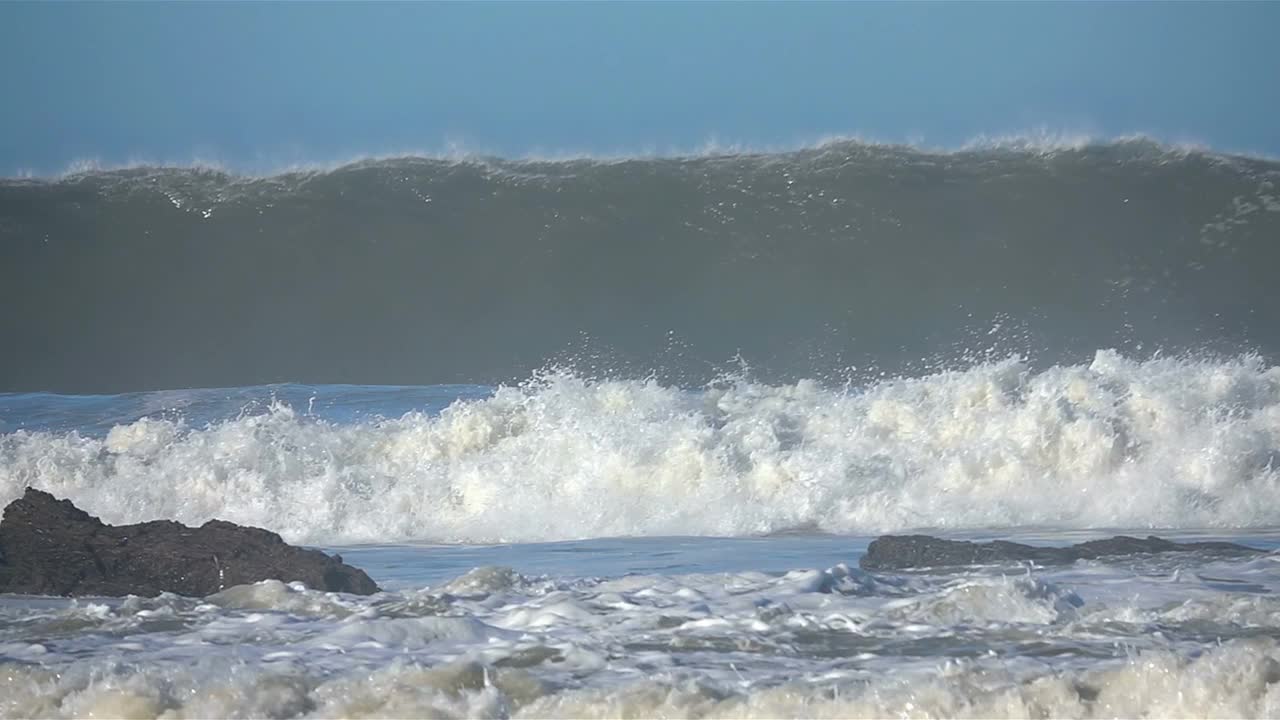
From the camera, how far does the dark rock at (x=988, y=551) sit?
5555 millimetres

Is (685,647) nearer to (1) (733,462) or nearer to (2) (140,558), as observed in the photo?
(2) (140,558)

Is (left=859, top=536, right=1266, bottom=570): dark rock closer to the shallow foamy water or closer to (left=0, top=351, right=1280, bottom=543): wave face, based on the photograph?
the shallow foamy water

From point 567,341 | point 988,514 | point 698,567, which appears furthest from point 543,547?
point 567,341

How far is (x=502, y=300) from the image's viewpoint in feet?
63.9

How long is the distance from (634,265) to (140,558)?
14.5 meters

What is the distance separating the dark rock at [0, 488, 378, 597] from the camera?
17.0ft

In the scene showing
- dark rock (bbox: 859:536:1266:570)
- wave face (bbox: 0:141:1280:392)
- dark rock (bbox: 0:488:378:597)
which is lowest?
dark rock (bbox: 859:536:1266:570)

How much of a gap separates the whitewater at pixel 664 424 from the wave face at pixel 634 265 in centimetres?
6

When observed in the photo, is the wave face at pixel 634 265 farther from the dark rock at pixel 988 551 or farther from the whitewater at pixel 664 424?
the dark rock at pixel 988 551

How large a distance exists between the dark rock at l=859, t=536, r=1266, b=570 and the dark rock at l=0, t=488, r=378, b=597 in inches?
79.6

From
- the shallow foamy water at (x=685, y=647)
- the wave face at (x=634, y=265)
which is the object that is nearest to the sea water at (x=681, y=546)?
the shallow foamy water at (x=685, y=647)

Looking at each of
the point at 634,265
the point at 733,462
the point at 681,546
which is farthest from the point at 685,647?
the point at 634,265

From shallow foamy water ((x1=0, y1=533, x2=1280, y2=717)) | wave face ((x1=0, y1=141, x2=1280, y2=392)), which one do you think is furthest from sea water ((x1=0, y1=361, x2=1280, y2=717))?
wave face ((x1=0, y1=141, x2=1280, y2=392))

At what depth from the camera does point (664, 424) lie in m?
9.81
